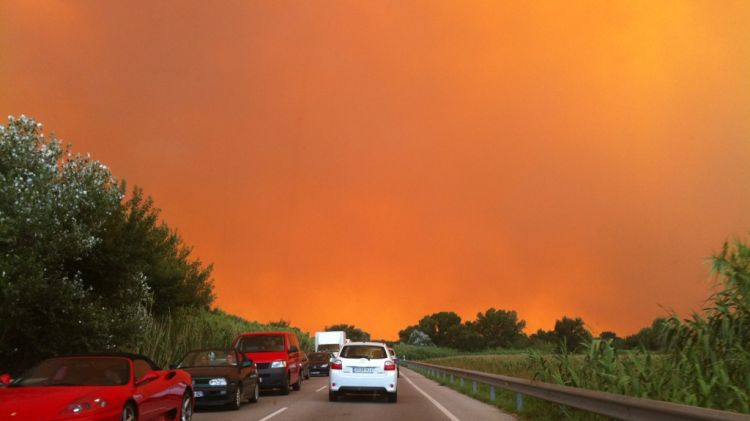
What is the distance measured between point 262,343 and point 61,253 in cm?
760

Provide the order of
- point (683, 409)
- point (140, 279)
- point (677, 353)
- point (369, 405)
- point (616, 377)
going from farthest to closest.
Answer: point (140, 279)
point (369, 405)
point (616, 377)
point (677, 353)
point (683, 409)

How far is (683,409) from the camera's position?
658cm

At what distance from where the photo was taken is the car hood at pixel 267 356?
22953mm

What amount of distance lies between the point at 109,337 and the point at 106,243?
391 cm

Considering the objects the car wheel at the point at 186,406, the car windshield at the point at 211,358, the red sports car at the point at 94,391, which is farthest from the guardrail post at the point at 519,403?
the red sports car at the point at 94,391

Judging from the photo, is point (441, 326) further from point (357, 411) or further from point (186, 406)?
point (186, 406)

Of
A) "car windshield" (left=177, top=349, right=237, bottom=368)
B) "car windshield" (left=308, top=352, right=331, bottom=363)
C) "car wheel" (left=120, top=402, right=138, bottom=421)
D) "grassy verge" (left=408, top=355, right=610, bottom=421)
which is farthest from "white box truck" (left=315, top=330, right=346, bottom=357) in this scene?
"car wheel" (left=120, top=402, right=138, bottom=421)

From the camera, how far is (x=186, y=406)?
12.0 metres

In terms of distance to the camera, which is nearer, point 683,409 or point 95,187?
point 683,409

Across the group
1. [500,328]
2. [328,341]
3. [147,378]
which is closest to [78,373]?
[147,378]

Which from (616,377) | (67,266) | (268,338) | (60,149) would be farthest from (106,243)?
(616,377)

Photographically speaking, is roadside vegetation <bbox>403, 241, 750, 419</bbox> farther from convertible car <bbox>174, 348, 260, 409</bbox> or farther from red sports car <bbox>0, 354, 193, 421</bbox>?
convertible car <bbox>174, 348, 260, 409</bbox>

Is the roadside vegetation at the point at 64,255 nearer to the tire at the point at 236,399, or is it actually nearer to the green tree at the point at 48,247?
the green tree at the point at 48,247

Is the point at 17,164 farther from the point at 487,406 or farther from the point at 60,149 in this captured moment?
the point at 487,406
